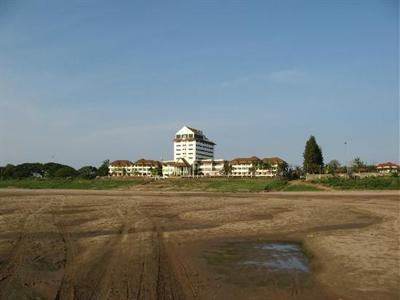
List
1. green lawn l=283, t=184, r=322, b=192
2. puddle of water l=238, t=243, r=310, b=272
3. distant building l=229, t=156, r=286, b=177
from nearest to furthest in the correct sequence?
1. puddle of water l=238, t=243, r=310, b=272
2. green lawn l=283, t=184, r=322, b=192
3. distant building l=229, t=156, r=286, b=177

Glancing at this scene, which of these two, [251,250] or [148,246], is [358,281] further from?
[148,246]

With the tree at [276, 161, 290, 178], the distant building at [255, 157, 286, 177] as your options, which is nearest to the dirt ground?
the tree at [276, 161, 290, 178]

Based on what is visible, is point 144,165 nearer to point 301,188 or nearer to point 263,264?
point 301,188

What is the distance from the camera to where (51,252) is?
15.6 m

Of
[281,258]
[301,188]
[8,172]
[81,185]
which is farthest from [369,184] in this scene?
[8,172]

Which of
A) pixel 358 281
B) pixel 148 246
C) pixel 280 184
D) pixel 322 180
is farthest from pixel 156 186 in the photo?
pixel 358 281

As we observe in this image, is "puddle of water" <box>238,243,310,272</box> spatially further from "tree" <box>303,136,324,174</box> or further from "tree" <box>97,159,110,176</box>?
"tree" <box>97,159,110,176</box>

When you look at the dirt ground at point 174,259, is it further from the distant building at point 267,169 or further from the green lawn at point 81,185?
the distant building at point 267,169

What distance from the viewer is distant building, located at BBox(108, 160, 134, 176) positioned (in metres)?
176

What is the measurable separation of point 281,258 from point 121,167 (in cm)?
17190

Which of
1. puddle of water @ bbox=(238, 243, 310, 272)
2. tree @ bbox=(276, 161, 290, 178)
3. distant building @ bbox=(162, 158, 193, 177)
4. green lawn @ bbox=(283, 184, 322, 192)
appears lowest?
puddle of water @ bbox=(238, 243, 310, 272)

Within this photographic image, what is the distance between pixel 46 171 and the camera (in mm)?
166500

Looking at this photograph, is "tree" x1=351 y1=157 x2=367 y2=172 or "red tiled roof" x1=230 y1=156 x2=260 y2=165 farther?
"red tiled roof" x1=230 y1=156 x2=260 y2=165

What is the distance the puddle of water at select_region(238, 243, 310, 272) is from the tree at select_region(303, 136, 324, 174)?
9573 cm
